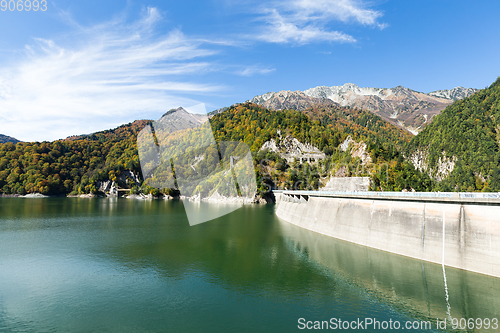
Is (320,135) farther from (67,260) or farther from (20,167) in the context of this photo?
(20,167)


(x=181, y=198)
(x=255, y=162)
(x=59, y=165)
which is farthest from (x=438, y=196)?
(x=59, y=165)

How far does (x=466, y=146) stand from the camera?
5236 inches

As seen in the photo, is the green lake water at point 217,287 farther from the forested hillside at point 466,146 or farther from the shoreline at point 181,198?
the forested hillside at point 466,146

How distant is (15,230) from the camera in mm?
51406

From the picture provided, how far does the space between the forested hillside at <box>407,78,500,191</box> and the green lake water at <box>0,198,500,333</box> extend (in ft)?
331

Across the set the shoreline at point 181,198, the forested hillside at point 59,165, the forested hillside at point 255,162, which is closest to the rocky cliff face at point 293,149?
the forested hillside at point 255,162

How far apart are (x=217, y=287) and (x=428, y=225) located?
23.9 meters

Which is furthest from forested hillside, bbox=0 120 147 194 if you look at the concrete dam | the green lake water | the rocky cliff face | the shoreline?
the concrete dam

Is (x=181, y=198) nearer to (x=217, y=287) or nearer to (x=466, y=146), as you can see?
(x=217, y=287)

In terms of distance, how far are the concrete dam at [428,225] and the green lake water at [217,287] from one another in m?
1.60

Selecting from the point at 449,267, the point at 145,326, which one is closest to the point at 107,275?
the point at 145,326

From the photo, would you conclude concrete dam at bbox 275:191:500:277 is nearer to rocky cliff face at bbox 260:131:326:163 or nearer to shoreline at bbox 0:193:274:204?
shoreline at bbox 0:193:274:204

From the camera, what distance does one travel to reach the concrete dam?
86.5 feet

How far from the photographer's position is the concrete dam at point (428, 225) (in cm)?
2636
